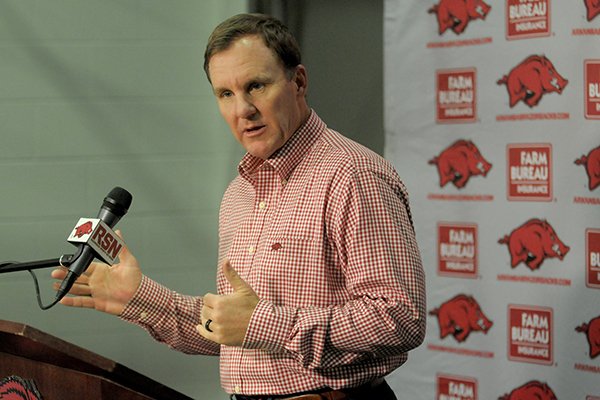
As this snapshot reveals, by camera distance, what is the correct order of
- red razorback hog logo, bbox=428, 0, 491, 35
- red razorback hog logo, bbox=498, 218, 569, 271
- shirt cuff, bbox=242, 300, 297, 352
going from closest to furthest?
shirt cuff, bbox=242, 300, 297, 352 → red razorback hog logo, bbox=498, 218, 569, 271 → red razorback hog logo, bbox=428, 0, 491, 35

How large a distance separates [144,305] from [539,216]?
1.47 m

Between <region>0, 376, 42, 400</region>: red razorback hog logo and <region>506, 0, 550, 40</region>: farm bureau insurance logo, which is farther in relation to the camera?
<region>506, 0, 550, 40</region>: farm bureau insurance logo

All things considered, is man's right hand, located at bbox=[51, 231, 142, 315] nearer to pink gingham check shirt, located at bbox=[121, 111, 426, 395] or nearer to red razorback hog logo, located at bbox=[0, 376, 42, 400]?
pink gingham check shirt, located at bbox=[121, 111, 426, 395]

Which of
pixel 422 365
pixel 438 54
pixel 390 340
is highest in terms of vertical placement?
pixel 438 54

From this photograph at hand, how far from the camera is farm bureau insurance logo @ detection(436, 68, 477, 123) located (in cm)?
320

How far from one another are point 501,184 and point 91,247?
1.78 meters

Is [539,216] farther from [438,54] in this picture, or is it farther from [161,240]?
[161,240]

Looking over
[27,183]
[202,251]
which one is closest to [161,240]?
[202,251]

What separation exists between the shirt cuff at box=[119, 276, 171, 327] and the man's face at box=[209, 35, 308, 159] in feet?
1.20

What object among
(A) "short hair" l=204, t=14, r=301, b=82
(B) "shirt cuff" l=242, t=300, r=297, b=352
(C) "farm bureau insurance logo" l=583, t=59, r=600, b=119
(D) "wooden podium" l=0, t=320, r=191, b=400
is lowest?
(D) "wooden podium" l=0, t=320, r=191, b=400

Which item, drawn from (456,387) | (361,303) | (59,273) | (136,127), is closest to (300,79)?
(361,303)

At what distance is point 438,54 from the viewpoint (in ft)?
10.8

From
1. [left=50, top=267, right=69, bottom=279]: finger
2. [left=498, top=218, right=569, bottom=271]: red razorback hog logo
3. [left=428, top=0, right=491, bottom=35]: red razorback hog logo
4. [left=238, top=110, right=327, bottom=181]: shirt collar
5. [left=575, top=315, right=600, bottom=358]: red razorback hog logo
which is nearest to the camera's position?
[left=50, top=267, right=69, bottom=279]: finger

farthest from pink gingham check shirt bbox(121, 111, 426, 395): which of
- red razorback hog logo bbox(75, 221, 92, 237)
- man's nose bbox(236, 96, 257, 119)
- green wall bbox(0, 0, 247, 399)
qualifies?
green wall bbox(0, 0, 247, 399)
